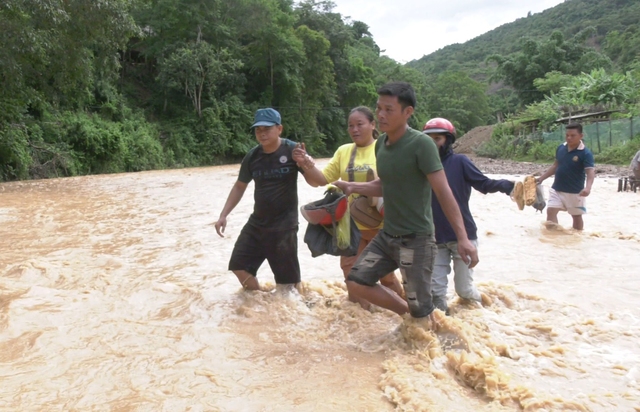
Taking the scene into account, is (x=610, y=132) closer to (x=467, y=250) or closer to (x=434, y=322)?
(x=434, y=322)

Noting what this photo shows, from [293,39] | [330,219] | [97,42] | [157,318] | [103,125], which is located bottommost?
[157,318]

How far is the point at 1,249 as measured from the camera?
744 centimetres

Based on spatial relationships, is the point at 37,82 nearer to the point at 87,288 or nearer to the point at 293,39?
the point at 87,288

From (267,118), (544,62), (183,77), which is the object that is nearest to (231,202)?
(267,118)

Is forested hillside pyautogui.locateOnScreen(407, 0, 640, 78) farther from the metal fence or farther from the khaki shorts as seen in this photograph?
the khaki shorts

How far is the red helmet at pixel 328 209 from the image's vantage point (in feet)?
13.5

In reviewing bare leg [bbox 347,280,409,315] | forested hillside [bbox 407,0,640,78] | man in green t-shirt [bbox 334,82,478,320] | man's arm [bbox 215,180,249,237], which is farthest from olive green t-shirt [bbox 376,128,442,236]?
forested hillside [bbox 407,0,640,78]

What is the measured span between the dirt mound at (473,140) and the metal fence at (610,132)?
14.2 metres

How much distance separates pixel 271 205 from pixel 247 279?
0.78m

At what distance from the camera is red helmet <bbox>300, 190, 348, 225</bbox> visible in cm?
412

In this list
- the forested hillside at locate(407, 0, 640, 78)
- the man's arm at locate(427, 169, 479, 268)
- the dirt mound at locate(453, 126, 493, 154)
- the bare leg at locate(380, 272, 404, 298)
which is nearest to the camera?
the man's arm at locate(427, 169, 479, 268)

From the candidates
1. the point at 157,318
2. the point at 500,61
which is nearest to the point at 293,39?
the point at 500,61

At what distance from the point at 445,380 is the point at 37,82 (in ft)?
62.3

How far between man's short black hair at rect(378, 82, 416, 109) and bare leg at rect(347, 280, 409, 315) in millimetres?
1215
